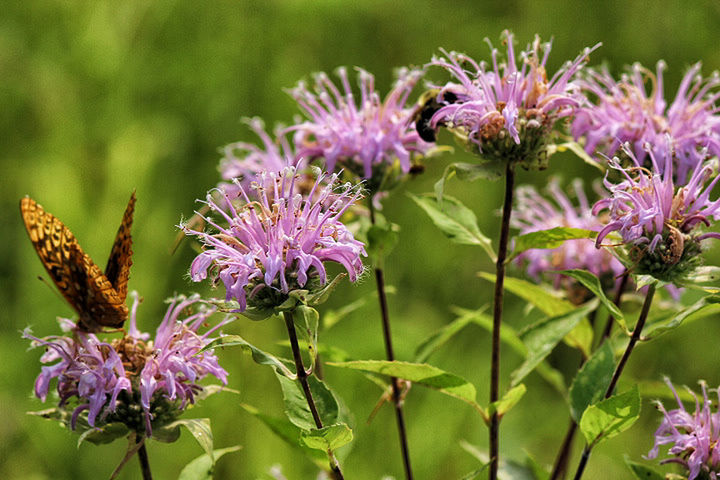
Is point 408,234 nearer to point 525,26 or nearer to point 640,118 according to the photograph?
point 525,26

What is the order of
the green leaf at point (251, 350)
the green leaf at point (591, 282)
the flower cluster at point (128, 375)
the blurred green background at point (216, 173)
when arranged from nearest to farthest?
the green leaf at point (251, 350) → the green leaf at point (591, 282) → the flower cluster at point (128, 375) → the blurred green background at point (216, 173)

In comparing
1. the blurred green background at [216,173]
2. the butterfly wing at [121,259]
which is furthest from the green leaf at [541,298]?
the blurred green background at [216,173]

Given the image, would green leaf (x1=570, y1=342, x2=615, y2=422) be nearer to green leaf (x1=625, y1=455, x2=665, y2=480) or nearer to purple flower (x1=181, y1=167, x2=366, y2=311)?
green leaf (x1=625, y1=455, x2=665, y2=480)

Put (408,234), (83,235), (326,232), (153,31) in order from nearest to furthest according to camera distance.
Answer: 1. (326,232)
2. (83,235)
3. (408,234)
4. (153,31)

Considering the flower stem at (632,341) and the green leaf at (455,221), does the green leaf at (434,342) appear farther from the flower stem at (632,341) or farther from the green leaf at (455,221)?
the flower stem at (632,341)

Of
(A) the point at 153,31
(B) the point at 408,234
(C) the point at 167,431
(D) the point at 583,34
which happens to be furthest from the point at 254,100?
(C) the point at 167,431

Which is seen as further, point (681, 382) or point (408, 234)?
point (408, 234)
